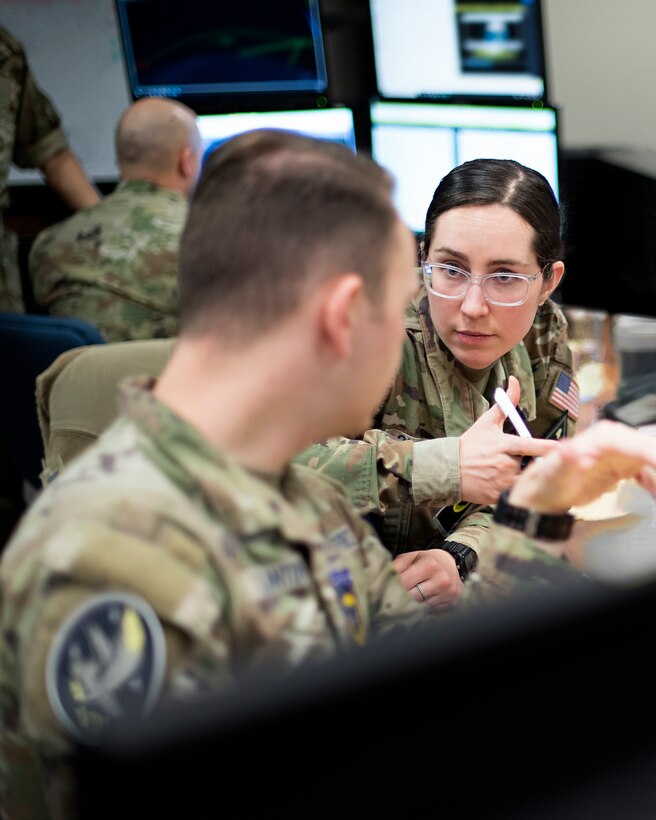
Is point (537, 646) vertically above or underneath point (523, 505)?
above

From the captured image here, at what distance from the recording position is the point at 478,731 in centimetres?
37

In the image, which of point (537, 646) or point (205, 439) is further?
point (205, 439)

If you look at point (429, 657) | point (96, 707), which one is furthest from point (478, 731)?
point (96, 707)

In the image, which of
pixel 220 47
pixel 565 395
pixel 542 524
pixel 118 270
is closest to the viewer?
pixel 542 524

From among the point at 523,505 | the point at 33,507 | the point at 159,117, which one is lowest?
the point at 523,505

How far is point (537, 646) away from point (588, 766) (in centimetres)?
6

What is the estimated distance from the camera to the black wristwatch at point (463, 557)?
54.6 inches

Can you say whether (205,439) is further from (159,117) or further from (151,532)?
(159,117)

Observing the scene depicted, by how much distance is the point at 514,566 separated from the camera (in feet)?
2.80

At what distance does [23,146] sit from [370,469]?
1.94 metres

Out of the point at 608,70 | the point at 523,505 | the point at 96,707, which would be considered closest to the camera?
the point at 96,707

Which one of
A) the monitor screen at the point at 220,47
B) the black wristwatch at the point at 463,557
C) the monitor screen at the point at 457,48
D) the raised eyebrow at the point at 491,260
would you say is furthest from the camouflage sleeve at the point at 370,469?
the monitor screen at the point at 220,47

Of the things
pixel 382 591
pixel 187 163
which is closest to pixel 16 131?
pixel 187 163

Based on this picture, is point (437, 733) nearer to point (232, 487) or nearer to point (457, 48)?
point (232, 487)
